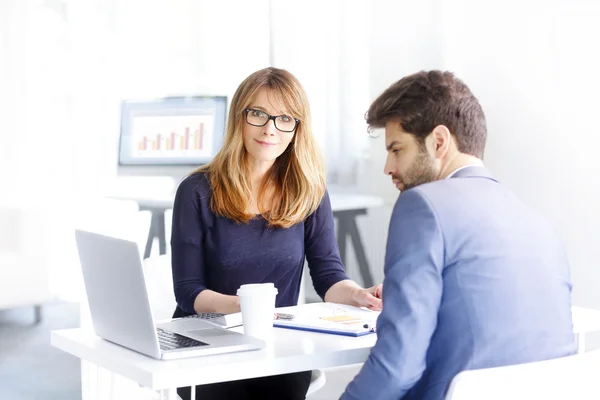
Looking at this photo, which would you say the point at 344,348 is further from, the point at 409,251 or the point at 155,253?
the point at 155,253

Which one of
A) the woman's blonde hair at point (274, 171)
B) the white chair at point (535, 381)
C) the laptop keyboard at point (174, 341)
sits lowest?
the laptop keyboard at point (174, 341)

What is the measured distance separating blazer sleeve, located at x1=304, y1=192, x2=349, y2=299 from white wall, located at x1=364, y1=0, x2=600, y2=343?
120 cm

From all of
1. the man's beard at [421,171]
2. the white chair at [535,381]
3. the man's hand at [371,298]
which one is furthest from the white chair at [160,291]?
the white chair at [535,381]

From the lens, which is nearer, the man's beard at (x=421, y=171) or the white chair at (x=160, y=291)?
the man's beard at (x=421, y=171)

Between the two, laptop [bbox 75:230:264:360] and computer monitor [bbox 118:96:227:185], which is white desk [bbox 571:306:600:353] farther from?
computer monitor [bbox 118:96:227:185]

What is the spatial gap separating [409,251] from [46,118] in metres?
2.25

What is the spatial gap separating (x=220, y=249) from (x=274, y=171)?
0.31 m

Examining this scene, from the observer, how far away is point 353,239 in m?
4.30

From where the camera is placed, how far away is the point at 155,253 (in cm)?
372

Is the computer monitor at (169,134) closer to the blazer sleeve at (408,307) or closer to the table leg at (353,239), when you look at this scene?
the table leg at (353,239)

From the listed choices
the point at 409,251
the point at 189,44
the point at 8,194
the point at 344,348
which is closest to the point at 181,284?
the point at 344,348

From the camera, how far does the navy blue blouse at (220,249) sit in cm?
241

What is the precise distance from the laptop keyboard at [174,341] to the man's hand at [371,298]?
57 centimetres

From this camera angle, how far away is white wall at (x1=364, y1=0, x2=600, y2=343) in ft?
10.8
